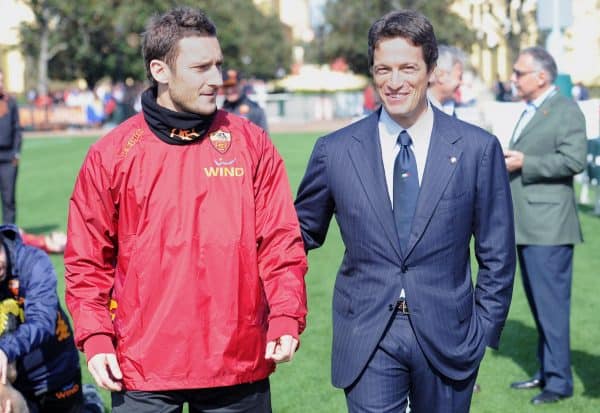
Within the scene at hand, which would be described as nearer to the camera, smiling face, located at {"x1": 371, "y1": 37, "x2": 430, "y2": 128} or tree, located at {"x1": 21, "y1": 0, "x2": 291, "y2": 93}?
smiling face, located at {"x1": 371, "y1": 37, "x2": 430, "y2": 128}

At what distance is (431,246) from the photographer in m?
3.74

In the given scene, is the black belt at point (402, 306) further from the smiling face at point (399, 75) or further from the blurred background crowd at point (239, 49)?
the blurred background crowd at point (239, 49)

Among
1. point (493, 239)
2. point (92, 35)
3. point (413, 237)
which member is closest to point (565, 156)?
point (493, 239)

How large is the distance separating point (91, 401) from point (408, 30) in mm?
3382

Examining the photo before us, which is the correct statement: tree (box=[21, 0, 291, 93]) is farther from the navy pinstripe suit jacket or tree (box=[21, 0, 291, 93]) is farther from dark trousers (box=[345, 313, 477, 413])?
dark trousers (box=[345, 313, 477, 413])

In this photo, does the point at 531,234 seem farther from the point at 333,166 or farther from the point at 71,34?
the point at 71,34

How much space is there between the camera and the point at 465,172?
3.79m

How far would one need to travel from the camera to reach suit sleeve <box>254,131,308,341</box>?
139 inches

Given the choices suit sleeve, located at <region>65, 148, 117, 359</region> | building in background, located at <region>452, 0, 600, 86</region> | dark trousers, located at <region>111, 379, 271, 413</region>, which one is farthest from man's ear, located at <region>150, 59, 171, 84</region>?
building in background, located at <region>452, 0, 600, 86</region>

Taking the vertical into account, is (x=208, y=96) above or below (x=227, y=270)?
above

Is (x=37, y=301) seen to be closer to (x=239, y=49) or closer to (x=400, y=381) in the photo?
(x=400, y=381)

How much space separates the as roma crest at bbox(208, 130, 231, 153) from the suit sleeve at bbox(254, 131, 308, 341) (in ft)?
0.44

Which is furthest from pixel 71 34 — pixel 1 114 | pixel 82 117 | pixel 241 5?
pixel 1 114

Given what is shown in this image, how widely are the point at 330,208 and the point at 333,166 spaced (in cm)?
21
